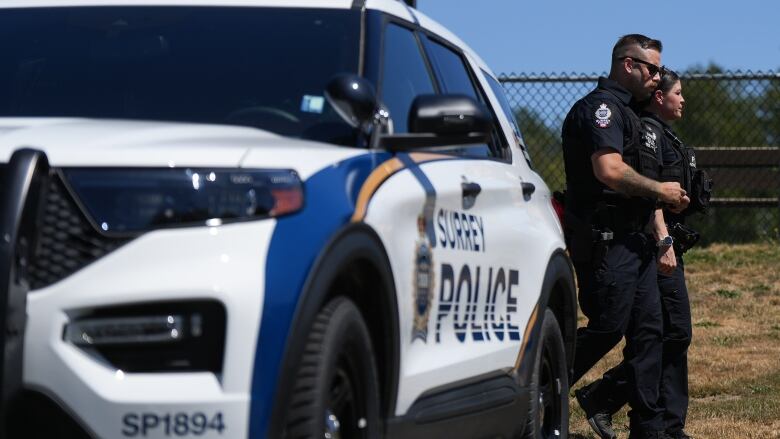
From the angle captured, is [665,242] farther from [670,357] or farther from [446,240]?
[446,240]

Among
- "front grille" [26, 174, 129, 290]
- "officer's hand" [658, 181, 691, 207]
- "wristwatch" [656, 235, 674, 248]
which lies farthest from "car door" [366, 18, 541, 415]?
"wristwatch" [656, 235, 674, 248]

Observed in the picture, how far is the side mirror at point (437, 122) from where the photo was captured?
4.52 meters

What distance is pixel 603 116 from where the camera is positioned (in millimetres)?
7520

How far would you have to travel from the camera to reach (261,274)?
11.8 feet

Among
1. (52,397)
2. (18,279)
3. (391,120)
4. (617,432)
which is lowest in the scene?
(617,432)

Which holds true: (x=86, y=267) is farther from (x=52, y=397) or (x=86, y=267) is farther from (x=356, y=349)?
(x=356, y=349)

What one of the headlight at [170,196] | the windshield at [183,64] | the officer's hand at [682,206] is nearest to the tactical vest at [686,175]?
the officer's hand at [682,206]

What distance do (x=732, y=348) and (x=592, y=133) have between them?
3.85 m

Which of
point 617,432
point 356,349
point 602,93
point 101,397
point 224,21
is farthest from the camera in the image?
point 617,432

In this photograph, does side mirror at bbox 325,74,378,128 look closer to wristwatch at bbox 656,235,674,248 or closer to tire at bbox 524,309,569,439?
tire at bbox 524,309,569,439

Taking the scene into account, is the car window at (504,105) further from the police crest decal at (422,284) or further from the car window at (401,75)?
the police crest decal at (422,284)

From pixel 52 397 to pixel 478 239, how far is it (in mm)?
2117

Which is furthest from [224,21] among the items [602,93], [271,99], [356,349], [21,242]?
[602,93]

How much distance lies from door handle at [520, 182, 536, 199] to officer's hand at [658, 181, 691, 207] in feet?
4.72
